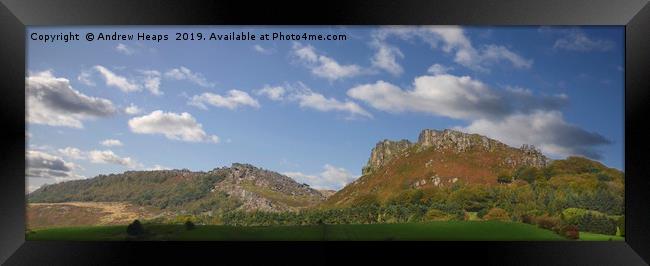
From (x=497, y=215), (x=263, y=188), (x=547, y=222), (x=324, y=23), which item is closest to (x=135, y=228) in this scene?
(x=263, y=188)

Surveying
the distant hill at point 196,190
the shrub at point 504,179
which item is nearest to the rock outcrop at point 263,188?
the distant hill at point 196,190

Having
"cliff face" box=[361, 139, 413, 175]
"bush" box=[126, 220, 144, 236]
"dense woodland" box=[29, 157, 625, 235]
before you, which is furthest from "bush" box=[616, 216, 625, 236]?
"bush" box=[126, 220, 144, 236]

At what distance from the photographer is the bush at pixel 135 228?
20.7 ft

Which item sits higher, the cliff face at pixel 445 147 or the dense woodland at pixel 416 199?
the cliff face at pixel 445 147

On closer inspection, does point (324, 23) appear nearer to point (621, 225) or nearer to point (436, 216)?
point (436, 216)

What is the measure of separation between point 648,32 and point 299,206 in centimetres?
422

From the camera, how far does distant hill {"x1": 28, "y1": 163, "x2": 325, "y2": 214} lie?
6.34 meters

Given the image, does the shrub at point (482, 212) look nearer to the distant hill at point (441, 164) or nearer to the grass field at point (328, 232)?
the grass field at point (328, 232)

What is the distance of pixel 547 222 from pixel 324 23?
137 inches

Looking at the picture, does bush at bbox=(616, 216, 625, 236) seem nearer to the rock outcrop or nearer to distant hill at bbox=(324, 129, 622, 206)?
distant hill at bbox=(324, 129, 622, 206)

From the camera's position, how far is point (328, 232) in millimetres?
6176

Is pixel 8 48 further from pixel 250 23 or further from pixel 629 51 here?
pixel 629 51

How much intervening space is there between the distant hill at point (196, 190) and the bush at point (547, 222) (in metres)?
2.59

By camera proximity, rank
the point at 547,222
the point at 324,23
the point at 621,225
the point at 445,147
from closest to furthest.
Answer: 1. the point at 324,23
2. the point at 621,225
3. the point at 547,222
4. the point at 445,147
